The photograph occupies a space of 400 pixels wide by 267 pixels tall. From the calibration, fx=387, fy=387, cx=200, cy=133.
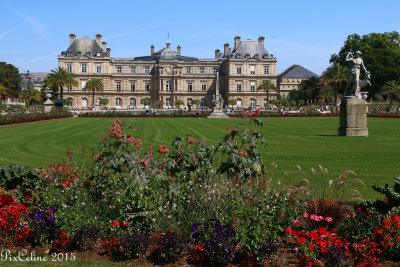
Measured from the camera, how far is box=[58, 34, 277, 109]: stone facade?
9200 centimetres

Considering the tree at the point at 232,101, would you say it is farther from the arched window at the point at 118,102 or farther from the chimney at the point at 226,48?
the arched window at the point at 118,102

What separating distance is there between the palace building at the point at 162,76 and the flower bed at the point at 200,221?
280 feet

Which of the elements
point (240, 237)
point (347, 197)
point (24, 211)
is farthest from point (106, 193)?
point (347, 197)

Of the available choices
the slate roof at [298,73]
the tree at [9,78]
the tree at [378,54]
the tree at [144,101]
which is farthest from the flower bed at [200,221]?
the slate roof at [298,73]

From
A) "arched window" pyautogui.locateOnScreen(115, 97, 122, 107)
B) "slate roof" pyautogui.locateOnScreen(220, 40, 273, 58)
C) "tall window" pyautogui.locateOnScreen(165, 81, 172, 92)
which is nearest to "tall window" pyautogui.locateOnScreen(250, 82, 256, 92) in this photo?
"slate roof" pyautogui.locateOnScreen(220, 40, 273, 58)

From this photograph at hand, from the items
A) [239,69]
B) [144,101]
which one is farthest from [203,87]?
[144,101]

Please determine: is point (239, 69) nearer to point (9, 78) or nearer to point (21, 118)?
point (9, 78)

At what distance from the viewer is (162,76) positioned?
9494 centimetres

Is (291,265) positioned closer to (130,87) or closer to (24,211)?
(24,211)

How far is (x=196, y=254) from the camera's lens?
4996 mm

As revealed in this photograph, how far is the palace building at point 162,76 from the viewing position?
91.9 m

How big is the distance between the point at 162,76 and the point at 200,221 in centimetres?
9123

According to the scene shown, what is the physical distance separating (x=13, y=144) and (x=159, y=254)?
14822mm

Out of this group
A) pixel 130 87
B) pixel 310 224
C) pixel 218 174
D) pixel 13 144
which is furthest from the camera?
pixel 130 87
